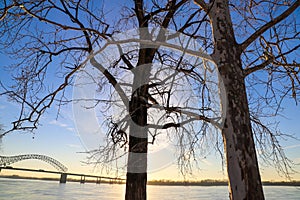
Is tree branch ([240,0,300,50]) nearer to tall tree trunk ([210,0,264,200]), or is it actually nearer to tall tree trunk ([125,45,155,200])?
tall tree trunk ([210,0,264,200])

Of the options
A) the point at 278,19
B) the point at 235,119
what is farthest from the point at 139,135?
the point at 278,19

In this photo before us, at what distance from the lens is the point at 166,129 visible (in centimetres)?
287

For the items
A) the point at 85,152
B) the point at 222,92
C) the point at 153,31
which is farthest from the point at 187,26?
the point at 85,152

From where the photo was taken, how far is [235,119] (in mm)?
1761

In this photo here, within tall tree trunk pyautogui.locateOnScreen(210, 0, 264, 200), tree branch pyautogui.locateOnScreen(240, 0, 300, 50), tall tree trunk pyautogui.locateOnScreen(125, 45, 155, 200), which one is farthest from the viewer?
tall tree trunk pyautogui.locateOnScreen(125, 45, 155, 200)

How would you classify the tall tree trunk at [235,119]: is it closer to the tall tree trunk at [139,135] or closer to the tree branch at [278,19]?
the tree branch at [278,19]

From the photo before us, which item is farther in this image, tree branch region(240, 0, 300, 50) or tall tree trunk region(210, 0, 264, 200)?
tree branch region(240, 0, 300, 50)

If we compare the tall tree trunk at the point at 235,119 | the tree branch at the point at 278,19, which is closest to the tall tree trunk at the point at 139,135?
the tall tree trunk at the point at 235,119

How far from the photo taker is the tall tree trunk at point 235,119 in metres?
1.58

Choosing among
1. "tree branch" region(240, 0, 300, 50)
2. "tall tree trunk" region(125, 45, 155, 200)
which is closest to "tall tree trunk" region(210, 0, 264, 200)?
"tree branch" region(240, 0, 300, 50)

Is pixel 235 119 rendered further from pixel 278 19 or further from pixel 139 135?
pixel 139 135

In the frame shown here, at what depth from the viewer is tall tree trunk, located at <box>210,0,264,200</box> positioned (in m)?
1.58

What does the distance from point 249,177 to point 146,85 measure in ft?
6.50

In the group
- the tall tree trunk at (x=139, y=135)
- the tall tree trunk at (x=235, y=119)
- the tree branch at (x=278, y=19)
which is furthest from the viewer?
the tall tree trunk at (x=139, y=135)
